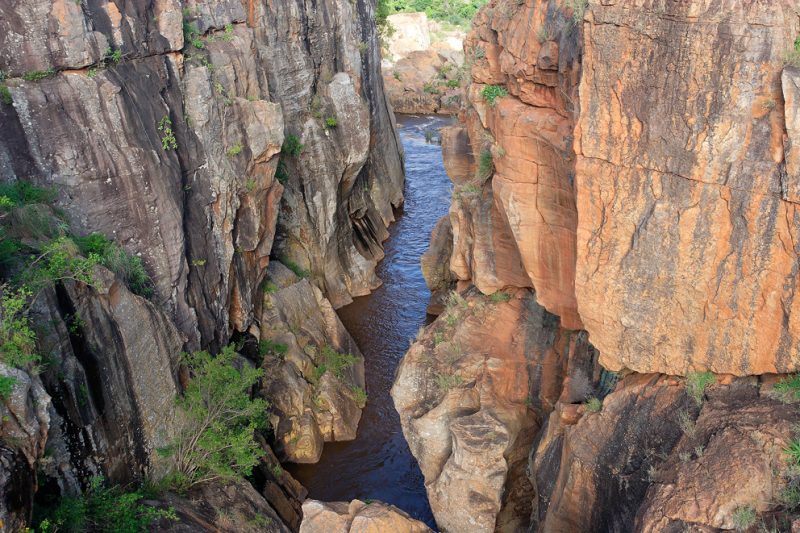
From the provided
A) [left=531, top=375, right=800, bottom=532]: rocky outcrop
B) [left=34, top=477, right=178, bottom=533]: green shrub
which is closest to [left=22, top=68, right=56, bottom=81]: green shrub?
[left=34, top=477, right=178, bottom=533]: green shrub

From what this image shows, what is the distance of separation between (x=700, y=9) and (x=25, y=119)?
563 inches

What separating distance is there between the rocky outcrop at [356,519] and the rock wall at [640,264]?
3.90ft

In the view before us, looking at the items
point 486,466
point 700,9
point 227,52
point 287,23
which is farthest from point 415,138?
point 700,9

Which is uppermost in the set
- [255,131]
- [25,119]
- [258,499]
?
[25,119]

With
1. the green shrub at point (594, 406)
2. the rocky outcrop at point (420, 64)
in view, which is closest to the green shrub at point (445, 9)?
the rocky outcrop at point (420, 64)

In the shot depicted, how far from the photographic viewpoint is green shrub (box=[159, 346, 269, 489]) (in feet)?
58.3

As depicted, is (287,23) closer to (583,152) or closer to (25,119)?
(25,119)

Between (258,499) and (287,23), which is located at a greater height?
(287,23)

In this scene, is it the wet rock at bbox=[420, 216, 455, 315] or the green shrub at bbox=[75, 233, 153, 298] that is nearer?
the green shrub at bbox=[75, 233, 153, 298]

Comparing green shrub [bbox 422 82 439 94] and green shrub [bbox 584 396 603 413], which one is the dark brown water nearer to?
green shrub [bbox 584 396 603 413]

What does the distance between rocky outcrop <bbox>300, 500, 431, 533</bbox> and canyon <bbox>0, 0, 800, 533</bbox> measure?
66mm

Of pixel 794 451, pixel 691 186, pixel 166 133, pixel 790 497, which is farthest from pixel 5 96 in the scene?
pixel 790 497

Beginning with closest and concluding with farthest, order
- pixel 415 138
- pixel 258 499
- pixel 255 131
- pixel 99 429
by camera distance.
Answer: pixel 99 429 → pixel 258 499 → pixel 255 131 → pixel 415 138

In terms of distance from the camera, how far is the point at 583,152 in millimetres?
12117
